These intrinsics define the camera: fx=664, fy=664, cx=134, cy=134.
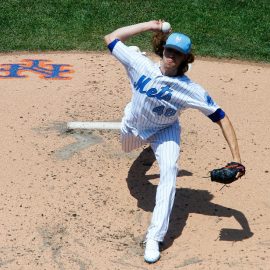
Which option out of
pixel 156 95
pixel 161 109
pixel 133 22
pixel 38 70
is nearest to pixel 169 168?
pixel 161 109

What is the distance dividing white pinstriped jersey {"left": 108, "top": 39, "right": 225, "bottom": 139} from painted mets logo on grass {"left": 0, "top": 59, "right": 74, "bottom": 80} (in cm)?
309

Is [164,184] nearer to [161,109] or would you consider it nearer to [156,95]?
[161,109]

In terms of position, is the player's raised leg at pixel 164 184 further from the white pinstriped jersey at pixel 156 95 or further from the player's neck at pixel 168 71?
the player's neck at pixel 168 71

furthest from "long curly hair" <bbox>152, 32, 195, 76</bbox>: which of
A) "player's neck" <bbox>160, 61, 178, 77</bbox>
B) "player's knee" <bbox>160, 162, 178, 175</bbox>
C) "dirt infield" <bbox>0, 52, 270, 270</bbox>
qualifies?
"dirt infield" <bbox>0, 52, 270, 270</bbox>

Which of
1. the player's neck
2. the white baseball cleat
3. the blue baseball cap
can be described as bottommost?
the white baseball cleat

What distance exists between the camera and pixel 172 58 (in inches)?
211

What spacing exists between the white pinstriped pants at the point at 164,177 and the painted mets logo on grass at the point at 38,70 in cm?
316

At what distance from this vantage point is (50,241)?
546 cm

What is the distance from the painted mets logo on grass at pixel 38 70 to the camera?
28.5 feet

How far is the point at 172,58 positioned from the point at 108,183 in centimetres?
155

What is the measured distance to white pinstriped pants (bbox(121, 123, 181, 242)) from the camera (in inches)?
209

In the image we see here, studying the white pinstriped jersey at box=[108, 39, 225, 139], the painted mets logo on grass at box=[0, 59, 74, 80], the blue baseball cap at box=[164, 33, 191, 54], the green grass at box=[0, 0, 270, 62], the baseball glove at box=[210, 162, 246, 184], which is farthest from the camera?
the green grass at box=[0, 0, 270, 62]

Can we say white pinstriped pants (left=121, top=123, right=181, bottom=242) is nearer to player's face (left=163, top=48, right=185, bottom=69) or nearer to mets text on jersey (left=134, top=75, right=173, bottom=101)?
mets text on jersey (left=134, top=75, right=173, bottom=101)

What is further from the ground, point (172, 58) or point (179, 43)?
point (179, 43)
